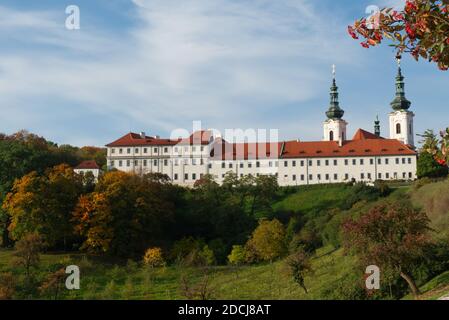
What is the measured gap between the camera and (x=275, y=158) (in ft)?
260

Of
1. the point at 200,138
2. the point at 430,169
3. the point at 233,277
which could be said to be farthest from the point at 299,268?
the point at 200,138

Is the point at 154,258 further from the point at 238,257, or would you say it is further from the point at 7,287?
the point at 7,287

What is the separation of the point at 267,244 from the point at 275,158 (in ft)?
122

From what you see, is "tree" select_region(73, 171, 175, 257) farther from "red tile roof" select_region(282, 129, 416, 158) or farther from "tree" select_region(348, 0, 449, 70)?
"tree" select_region(348, 0, 449, 70)

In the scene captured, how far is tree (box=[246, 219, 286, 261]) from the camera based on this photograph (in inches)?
1688

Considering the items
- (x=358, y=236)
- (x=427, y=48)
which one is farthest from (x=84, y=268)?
(x=427, y=48)

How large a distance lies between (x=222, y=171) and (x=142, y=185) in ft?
99.1

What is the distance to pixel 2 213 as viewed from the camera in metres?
49.1

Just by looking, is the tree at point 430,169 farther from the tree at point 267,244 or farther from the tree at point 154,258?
the tree at point 154,258

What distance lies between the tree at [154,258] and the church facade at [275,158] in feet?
104

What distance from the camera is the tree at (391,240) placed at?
24.1m

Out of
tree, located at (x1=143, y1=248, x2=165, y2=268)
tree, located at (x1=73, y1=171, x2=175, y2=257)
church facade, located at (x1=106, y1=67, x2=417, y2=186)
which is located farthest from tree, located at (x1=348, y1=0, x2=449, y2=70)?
church facade, located at (x1=106, y1=67, x2=417, y2=186)
